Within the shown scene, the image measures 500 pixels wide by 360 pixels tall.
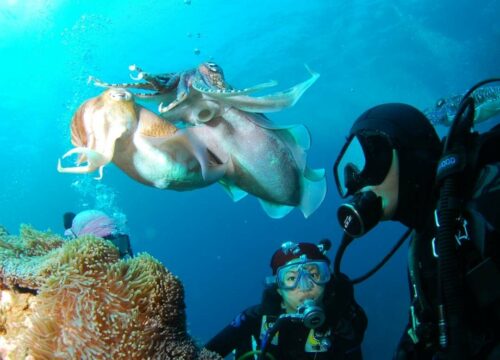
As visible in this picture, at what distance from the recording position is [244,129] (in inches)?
103

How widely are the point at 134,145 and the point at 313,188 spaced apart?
1.36m

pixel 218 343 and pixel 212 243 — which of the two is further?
pixel 212 243

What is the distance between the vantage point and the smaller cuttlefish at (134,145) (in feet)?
6.69

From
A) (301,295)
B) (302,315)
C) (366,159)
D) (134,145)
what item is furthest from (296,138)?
(301,295)

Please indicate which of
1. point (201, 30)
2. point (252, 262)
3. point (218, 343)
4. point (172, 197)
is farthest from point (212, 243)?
point (218, 343)

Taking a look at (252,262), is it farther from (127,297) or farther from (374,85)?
(127,297)

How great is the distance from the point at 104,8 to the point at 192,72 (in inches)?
1490

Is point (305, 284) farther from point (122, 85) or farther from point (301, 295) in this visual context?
point (122, 85)

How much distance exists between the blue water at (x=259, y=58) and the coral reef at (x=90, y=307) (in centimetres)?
2172

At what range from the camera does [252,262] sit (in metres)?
76.6

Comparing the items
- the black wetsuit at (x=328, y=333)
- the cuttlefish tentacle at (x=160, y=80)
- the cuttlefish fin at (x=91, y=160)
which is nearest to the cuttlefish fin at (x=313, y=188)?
the cuttlefish tentacle at (x=160, y=80)

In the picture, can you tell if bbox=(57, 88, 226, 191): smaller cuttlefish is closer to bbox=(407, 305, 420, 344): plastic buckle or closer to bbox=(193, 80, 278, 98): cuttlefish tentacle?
bbox=(193, 80, 278, 98): cuttlefish tentacle

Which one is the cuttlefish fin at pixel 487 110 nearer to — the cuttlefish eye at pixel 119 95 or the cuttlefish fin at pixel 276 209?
the cuttlefish fin at pixel 276 209

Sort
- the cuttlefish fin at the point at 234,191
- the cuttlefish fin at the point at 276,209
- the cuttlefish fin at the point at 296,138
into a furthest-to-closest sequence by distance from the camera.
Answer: the cuttlefish fin at the point at 234,191 → the cuttlefish fin at the point at 276,209 → the cuttlefish fin at the point at 296,138
